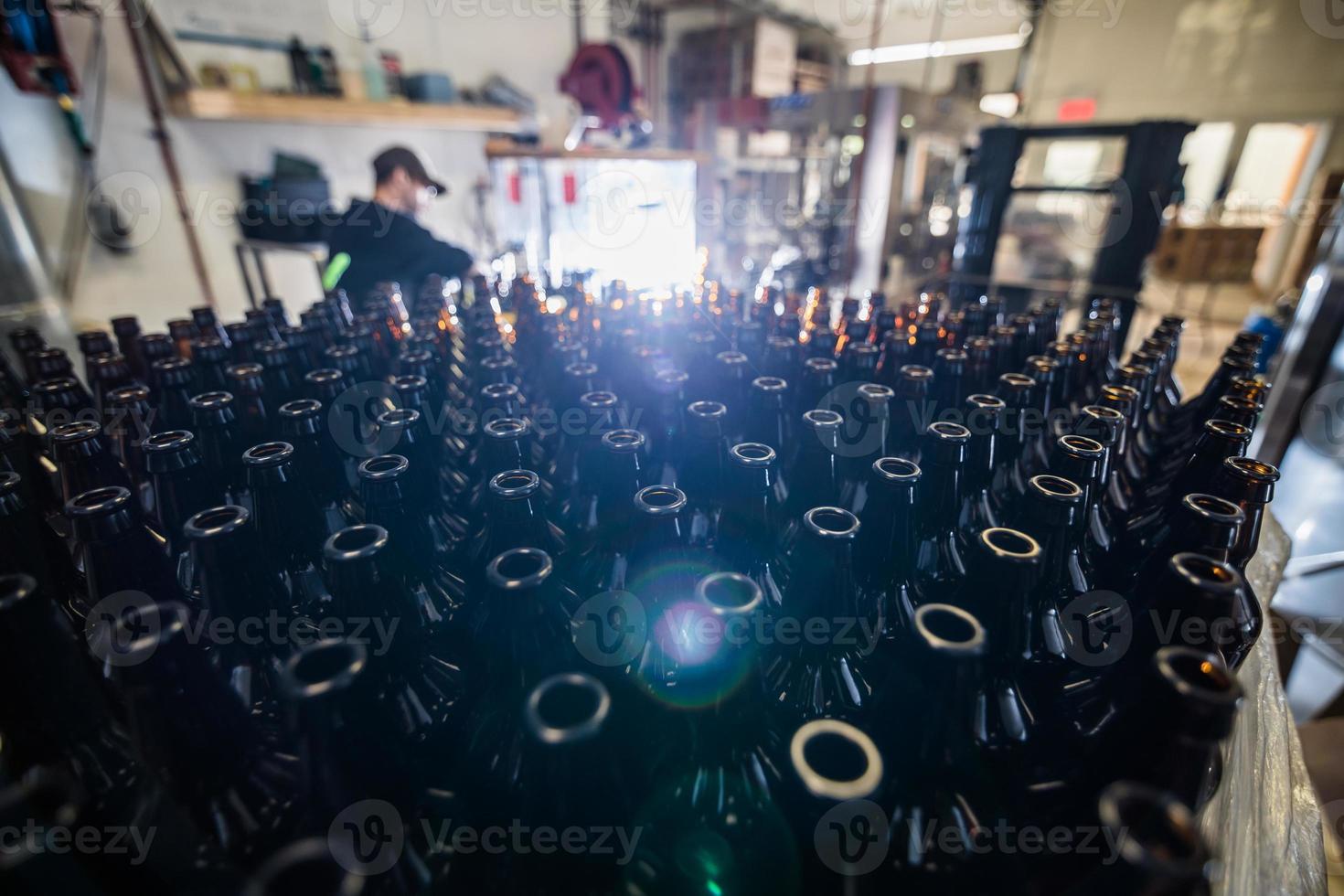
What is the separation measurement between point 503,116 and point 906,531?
12.6ft

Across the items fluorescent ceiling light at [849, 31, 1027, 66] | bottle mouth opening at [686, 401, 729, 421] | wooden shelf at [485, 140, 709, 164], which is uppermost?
fluorescent ceiling light at [849, 31, 1027, 66]

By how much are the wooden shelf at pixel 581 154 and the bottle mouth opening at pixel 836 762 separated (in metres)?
3.23

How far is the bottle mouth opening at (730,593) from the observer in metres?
0.38

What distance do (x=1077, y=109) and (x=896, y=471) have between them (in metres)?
7.80

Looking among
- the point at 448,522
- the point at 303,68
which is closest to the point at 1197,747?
the point at 448,522

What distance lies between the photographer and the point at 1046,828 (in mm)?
421

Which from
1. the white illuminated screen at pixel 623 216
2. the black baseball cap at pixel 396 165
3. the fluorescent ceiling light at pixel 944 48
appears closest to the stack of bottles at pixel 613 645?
the black baseball cap at pixel 396 165

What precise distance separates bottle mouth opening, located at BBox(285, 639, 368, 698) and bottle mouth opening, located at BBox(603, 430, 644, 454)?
0.33 m

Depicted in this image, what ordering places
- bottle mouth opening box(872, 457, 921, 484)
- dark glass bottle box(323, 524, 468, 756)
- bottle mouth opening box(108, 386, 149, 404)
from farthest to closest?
bottle mouth opening box(108, 386, 149, 404), bottle mouth opening box(872, 457, 921, 484), dark glass bottle box(323, 524, 468, 756)

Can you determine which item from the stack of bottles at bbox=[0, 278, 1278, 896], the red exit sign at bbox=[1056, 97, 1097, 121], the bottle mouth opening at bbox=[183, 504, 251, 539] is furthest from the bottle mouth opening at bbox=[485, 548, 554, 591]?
the red exit sign at bbox=[1056, 97, 1097, 121]

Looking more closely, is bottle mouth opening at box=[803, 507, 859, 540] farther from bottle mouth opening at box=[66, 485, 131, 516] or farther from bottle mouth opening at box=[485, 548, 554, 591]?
bottle mouth opening at box=[66, 485, 131, 516]

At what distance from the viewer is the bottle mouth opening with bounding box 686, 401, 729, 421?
0.67 meters

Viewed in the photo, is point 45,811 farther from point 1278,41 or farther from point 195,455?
point 1278,41

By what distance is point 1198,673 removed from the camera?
35 cm
